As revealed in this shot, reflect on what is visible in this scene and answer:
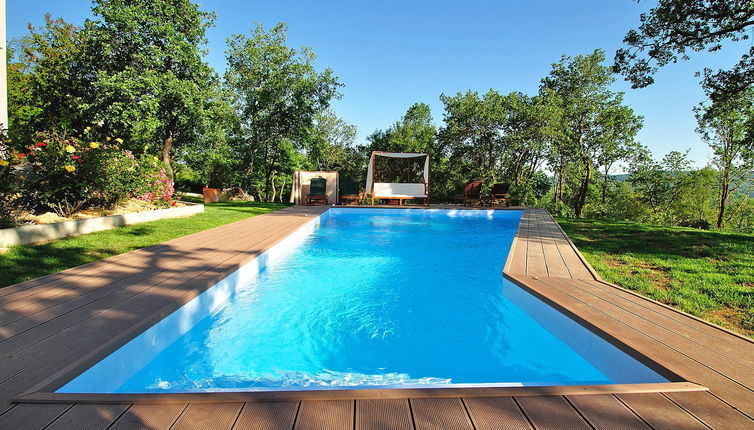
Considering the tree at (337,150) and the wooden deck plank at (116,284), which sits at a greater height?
the tree at (337,150)

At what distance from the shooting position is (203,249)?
4457mm

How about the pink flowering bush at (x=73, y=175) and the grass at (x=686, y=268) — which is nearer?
the grass at (x=686, y=268)

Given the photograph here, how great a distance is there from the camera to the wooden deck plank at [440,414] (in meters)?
1.23

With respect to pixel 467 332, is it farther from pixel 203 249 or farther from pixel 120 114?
pixel 120 114

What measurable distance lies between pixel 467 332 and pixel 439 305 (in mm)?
618

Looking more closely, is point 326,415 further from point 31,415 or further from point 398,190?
point 398,190

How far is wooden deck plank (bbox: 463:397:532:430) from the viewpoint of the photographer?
1230mm

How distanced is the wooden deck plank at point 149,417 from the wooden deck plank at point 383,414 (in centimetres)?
69

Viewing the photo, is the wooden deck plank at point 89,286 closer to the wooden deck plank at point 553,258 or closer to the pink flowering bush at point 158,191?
the pink flowering bush at point 158,191

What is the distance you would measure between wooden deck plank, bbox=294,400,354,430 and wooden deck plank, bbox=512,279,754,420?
155cm

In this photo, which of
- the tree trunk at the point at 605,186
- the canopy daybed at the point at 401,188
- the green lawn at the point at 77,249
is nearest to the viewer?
the green lawn at the point at 77,249

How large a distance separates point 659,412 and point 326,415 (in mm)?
1302

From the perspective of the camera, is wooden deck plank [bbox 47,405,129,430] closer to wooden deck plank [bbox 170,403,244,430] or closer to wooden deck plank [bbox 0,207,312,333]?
wooden deck plank [bbox 170,403,244,430]

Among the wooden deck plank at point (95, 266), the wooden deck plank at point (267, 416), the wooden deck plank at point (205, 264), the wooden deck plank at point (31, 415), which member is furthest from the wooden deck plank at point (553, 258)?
the wooden deck plank at point (95, 266)
